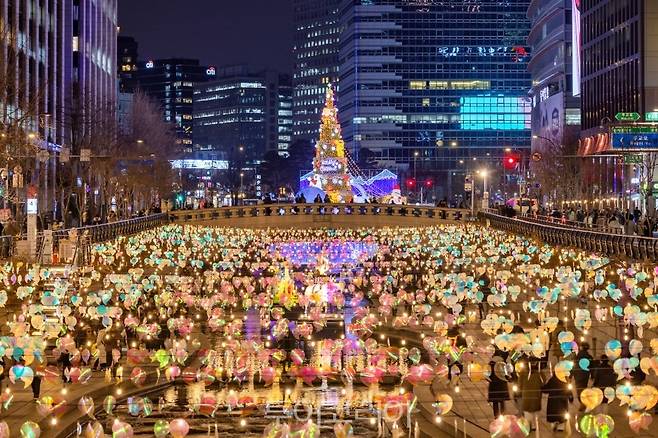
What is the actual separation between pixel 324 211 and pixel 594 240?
44628 millimetres

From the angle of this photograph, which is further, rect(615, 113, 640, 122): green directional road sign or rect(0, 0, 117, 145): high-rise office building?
rect(0, 0, 117, 145): high-rise office building

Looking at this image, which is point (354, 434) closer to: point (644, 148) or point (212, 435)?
point (212, 435)

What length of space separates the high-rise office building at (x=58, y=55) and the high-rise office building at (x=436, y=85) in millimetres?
73385

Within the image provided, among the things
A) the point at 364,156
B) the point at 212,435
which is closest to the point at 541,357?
the point at 212,435

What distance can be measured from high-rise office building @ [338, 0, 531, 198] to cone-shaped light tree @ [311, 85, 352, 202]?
79090 mm

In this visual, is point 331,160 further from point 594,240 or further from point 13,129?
point 594,240

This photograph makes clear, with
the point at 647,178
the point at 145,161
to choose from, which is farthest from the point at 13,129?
the point at 647,178

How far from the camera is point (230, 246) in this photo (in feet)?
188

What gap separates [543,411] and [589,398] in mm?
1558

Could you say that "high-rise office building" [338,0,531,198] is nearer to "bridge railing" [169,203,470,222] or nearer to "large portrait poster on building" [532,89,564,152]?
"large portrait poster on building" [532,89,564,152]

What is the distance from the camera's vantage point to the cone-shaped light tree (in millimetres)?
96750

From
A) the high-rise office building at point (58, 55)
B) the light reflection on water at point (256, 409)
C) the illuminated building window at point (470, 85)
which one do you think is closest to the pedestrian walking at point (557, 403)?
the light reflection on water at point (256, 409)

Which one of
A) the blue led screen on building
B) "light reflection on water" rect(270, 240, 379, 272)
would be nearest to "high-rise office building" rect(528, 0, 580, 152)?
the blue led screen on building

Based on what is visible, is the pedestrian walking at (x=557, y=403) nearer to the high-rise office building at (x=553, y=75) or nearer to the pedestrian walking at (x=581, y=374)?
the pedestrian walking at (x=581, y=374)
